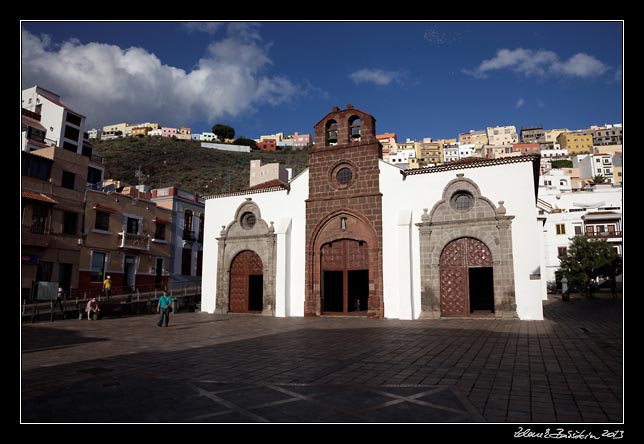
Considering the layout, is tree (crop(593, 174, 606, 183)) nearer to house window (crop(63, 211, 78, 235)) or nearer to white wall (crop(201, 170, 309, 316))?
white wall (crop(201, 170, 309, 316))

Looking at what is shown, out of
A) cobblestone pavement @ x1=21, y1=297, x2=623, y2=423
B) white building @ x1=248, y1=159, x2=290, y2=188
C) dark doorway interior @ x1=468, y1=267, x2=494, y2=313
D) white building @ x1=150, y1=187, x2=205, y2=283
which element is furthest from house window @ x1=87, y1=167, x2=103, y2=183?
dark doorway interior @ x1=468, y1=267, x2=494, y2=313

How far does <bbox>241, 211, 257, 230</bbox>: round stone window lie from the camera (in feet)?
80.7

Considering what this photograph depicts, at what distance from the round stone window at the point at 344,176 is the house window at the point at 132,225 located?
17102 millimetres

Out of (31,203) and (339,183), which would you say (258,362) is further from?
(31,203)

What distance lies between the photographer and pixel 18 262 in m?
3.45

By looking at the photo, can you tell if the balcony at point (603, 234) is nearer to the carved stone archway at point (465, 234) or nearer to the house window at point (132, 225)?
the carved stone archway at point (465, 234)

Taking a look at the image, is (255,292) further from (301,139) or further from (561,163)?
(301,139)

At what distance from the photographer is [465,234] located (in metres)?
19.1

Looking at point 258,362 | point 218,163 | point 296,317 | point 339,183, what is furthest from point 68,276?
point 218,163

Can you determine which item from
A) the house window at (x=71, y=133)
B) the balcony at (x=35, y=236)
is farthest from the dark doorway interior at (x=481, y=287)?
the house window at (x=71, y=133)

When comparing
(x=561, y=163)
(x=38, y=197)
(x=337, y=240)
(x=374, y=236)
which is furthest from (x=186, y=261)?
(x=561, y=163)

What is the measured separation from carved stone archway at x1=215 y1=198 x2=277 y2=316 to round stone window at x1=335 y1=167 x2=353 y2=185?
432 cm

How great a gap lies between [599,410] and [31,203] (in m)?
27.5

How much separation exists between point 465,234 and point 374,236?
161 inches
